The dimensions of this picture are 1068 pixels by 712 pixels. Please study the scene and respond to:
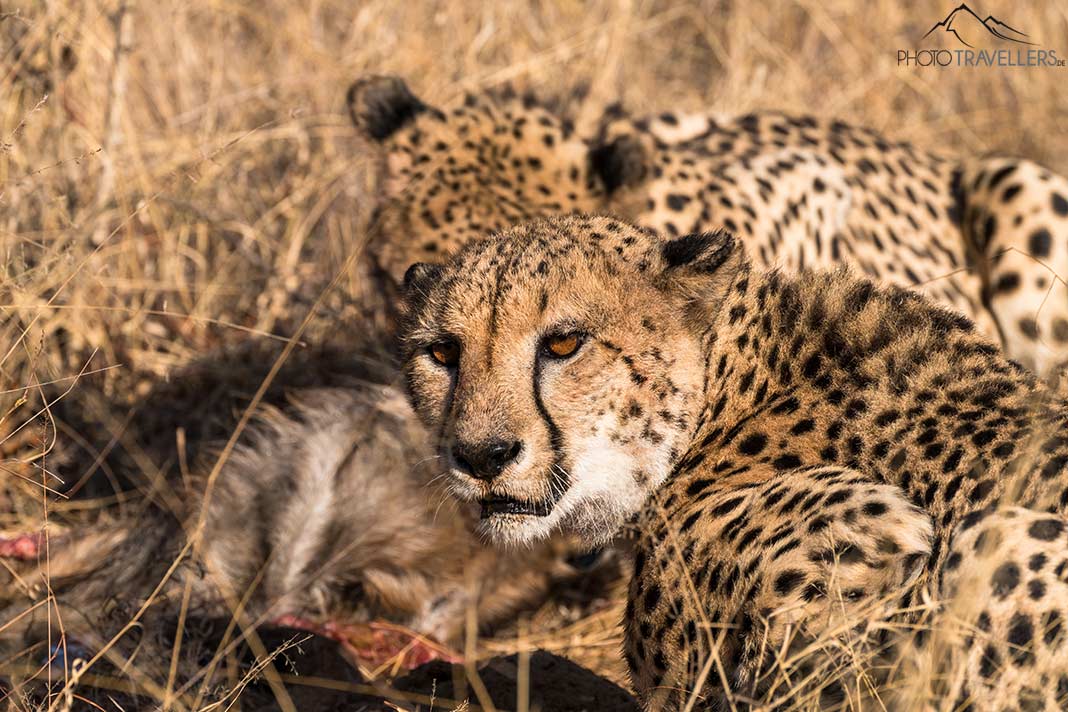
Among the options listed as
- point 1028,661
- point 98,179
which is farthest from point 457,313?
point 98,179

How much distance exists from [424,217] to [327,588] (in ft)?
3.48

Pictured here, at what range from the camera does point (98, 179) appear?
504cm

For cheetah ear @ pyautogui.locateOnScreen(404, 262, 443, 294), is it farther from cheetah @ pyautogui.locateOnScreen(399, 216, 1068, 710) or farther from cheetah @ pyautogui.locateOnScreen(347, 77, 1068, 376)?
cheetah @ pyautogui.locateOnScreen(347, 77, 1068, 376)

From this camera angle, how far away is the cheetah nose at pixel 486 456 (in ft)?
8.96

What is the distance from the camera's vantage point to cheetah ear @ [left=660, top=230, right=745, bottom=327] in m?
2.88

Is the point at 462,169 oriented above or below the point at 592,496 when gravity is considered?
above

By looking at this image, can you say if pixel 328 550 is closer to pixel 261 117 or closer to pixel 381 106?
pixel 381 106

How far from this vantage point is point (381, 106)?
439cm

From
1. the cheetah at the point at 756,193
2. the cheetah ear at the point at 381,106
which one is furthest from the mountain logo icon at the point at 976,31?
the cheetah ear at the point at 381,106

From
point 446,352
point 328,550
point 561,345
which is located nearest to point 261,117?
point 328,550

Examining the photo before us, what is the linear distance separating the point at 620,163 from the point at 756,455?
1530mm

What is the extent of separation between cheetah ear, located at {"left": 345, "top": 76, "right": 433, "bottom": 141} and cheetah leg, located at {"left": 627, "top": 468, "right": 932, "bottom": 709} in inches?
81.5

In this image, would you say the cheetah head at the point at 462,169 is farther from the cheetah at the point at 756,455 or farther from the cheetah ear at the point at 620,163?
the cheetah at the point at 756,455

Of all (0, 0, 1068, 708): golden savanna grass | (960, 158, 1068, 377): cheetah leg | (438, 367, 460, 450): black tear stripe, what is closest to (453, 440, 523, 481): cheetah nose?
(438, 367, 460, 450): black tear stripe
